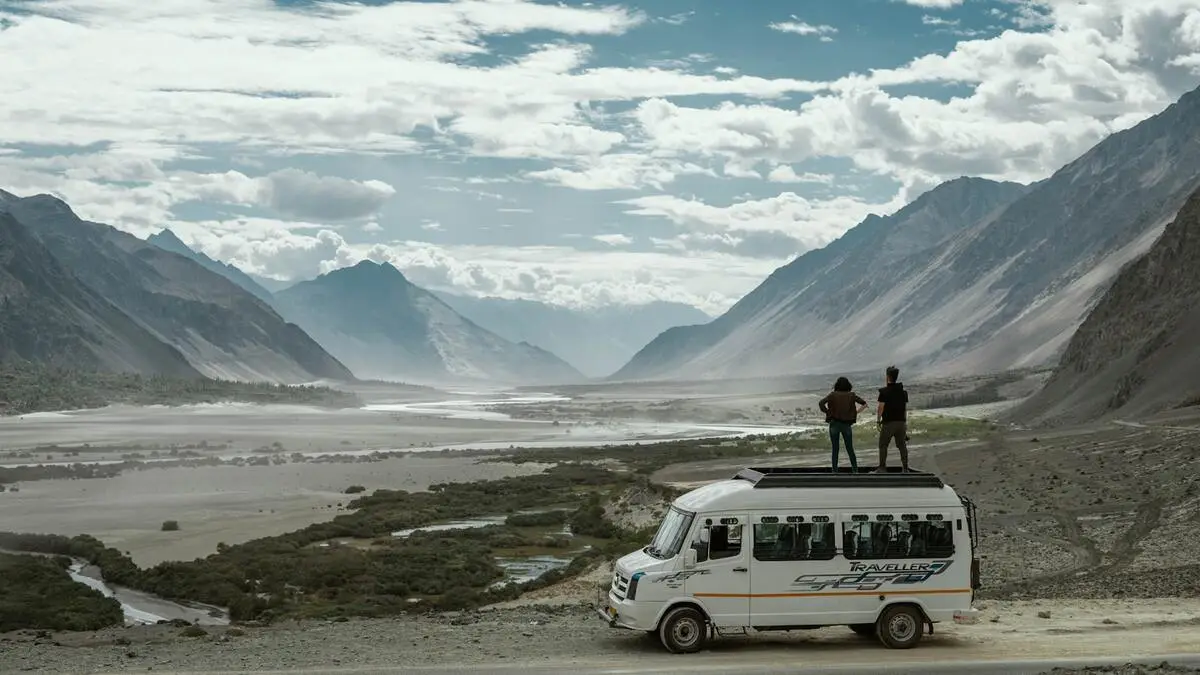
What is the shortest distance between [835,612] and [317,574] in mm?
23868

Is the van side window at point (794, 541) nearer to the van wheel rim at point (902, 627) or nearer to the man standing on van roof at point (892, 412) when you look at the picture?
the van wheel rim at point (902, 627)

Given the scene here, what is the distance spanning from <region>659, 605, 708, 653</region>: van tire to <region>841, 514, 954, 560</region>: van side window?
106 inches

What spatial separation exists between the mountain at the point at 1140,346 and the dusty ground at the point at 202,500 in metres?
40.4

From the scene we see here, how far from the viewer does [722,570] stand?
72.3ft

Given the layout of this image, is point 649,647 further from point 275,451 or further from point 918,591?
point 275,451

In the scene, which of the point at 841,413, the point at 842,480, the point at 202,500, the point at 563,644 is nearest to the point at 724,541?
the point at 842,480

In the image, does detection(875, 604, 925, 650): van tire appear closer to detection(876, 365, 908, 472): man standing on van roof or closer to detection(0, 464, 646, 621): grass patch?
detection(876, 365, 908, 472): man standing on van roof

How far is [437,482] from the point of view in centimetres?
8456

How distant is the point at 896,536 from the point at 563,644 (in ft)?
20.6

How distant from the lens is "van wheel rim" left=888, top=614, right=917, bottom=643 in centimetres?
2258

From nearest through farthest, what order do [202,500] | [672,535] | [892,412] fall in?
[672,535]
[892,412]
[202,500]

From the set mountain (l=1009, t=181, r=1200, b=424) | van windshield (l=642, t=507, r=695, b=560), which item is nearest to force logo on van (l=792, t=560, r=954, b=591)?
van windshield (l=642, t=507, r=695, b=560)

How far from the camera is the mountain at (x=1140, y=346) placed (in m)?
83.8

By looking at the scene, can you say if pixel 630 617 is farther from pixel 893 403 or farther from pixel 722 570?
pixel 893 403
